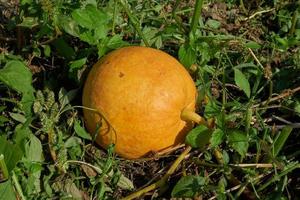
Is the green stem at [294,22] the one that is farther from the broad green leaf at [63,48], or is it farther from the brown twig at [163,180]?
the broad green leaf at [63,48]

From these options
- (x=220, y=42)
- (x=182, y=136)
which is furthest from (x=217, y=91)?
(x=182, y=136)

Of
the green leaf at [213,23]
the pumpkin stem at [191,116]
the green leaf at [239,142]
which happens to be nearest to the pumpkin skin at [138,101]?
the pumpkin stem at [191,116]

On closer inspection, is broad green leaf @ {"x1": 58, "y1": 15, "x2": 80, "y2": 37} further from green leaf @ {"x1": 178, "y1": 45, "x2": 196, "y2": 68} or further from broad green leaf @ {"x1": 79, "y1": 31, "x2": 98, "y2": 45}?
green leaf @ {"x1": 178, "y1": 45, "x2": 196, "y2": 68}

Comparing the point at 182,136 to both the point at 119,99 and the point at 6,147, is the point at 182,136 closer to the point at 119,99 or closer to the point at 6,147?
the point at 119,99

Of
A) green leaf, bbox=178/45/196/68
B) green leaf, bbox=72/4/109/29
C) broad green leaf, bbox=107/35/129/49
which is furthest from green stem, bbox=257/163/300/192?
green leaf, bbox=72/4/109/29

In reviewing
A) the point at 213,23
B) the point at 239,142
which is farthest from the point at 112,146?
the point at 213,23

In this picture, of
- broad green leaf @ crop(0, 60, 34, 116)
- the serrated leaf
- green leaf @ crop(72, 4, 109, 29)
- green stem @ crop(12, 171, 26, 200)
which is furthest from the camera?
the serrated leaf

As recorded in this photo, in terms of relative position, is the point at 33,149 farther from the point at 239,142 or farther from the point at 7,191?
the point at 239,142
